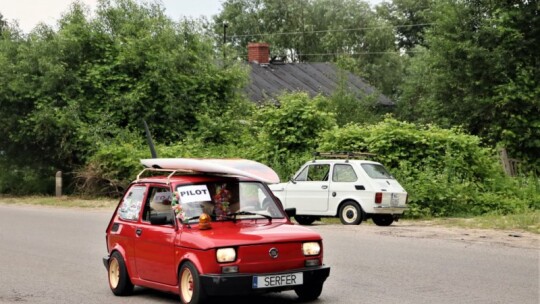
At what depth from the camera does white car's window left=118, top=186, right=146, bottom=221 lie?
11.3 meters

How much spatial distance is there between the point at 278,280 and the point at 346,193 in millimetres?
12548

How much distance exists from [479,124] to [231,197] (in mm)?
→ 32337

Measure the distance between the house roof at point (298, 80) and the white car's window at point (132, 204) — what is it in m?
47.3

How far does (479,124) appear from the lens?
41562 mm

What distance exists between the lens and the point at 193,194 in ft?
34.8

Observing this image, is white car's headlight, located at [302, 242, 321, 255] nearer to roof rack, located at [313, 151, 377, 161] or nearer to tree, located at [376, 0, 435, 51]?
roof rack, located at [313, 151, 377, 161]

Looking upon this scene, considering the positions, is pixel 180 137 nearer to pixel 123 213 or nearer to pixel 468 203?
pixel 468 203

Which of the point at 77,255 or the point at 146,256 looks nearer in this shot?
the point at 146,256

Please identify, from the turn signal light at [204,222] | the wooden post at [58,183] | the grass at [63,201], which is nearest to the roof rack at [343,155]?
the grass at [63,201]

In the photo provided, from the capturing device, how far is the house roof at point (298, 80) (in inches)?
2416

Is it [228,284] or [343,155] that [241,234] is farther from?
[343,155]

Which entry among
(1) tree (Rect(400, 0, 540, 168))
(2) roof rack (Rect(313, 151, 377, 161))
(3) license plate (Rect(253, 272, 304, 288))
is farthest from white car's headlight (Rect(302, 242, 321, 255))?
(1) tree (Rect(400, 0, 540, 168))

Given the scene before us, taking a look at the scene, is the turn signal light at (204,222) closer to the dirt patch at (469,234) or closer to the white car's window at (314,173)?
the dirt patch at (469,234)

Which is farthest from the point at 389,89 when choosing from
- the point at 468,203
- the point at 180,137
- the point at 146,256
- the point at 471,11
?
the point at 146,256
